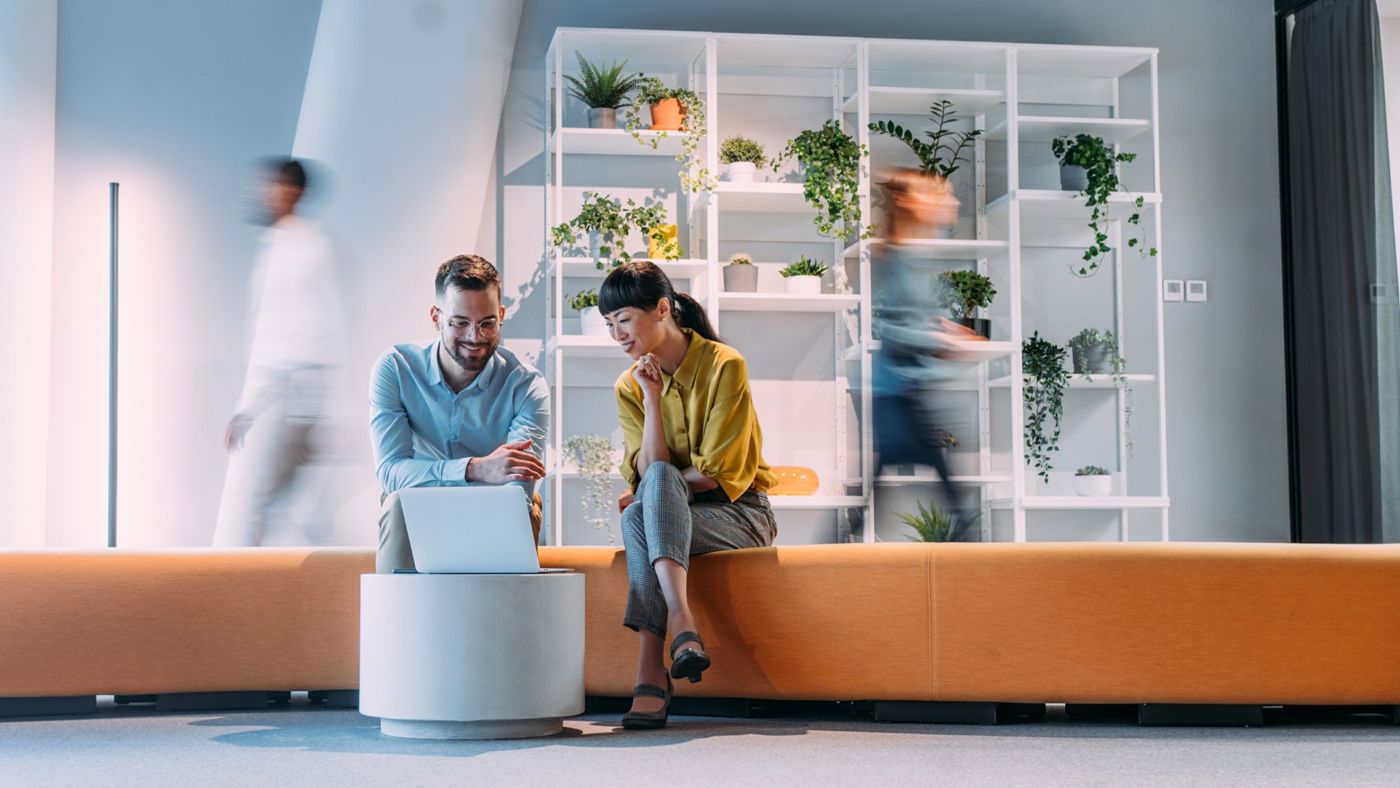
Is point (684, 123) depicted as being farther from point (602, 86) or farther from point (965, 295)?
point (965, 295)

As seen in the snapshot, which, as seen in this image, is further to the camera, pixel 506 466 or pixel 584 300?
pixel 584 300

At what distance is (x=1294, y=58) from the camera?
6297mm

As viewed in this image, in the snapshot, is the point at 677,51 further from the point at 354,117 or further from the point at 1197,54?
the point at 1197,54

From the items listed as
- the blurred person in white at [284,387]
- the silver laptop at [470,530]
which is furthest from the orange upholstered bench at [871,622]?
the blurred person in white at [284,387]

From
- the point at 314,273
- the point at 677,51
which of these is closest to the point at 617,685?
the point at 314,273

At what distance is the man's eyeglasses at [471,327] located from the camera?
3.21m

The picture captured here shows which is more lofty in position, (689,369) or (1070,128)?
(1070,128)

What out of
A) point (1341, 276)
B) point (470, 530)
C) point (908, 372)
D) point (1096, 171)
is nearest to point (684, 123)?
point (908, 372)

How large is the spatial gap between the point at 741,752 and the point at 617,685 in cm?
66

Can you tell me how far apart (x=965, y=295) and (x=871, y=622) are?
9.36ft

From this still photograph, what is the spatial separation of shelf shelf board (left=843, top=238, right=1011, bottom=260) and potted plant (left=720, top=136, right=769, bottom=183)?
0.50 metres

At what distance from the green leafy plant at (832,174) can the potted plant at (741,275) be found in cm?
31

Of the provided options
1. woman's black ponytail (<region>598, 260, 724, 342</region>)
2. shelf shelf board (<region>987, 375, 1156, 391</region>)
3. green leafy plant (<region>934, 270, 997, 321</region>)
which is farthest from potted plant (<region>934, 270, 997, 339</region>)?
woman's black ponytail (<region>598, 260, 724, 342</region>)

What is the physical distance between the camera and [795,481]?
555 cm
